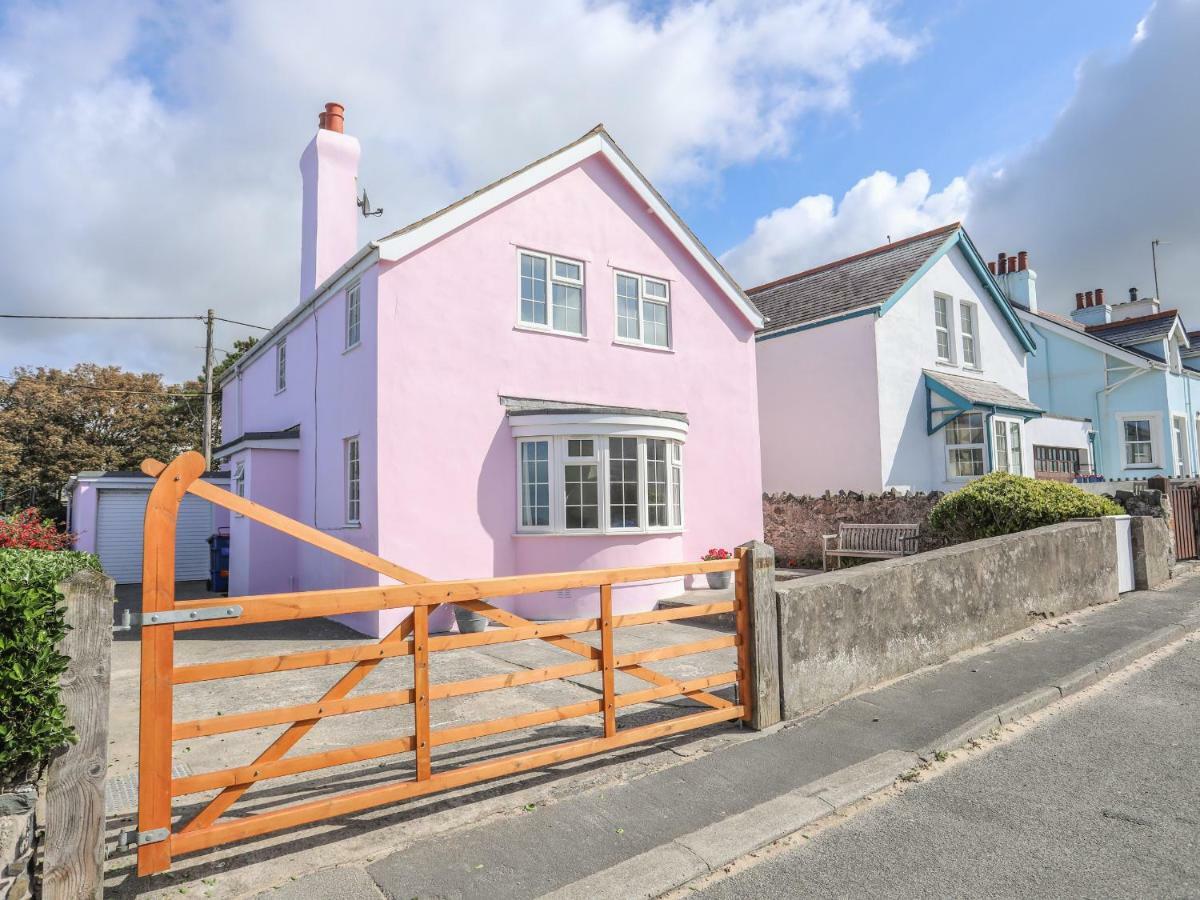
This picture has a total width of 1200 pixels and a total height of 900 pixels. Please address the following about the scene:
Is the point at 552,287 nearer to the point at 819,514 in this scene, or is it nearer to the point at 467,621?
the point at 467,621

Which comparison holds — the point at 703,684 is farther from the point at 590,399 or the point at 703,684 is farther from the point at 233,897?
the point at 590,399

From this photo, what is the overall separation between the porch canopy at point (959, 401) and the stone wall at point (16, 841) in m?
18.0

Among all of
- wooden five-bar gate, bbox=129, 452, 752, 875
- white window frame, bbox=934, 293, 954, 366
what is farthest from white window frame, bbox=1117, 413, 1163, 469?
wooden five-bar gate, bbox=129, 452, 752, 875

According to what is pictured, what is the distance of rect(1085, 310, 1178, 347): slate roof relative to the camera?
83.2 feet

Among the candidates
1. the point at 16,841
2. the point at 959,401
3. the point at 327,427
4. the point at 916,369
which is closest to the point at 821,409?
the point at 916,369

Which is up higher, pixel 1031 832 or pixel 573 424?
pixel 573 424

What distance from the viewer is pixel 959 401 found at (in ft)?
57.2

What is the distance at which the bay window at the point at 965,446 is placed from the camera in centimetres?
1789

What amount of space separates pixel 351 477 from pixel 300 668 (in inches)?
331

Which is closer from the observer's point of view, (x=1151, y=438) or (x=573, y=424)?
(x=573, y=424)

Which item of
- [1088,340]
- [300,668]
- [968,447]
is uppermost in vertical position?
[1088,340]

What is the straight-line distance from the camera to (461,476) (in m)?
11.4

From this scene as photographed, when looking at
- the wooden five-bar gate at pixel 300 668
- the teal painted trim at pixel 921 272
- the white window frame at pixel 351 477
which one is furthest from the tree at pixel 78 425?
the wooden five-bar gate at pixel 300 668

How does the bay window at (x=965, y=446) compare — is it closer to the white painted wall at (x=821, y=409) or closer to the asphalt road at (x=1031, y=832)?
the white painted wall at (x=821, y=409)
